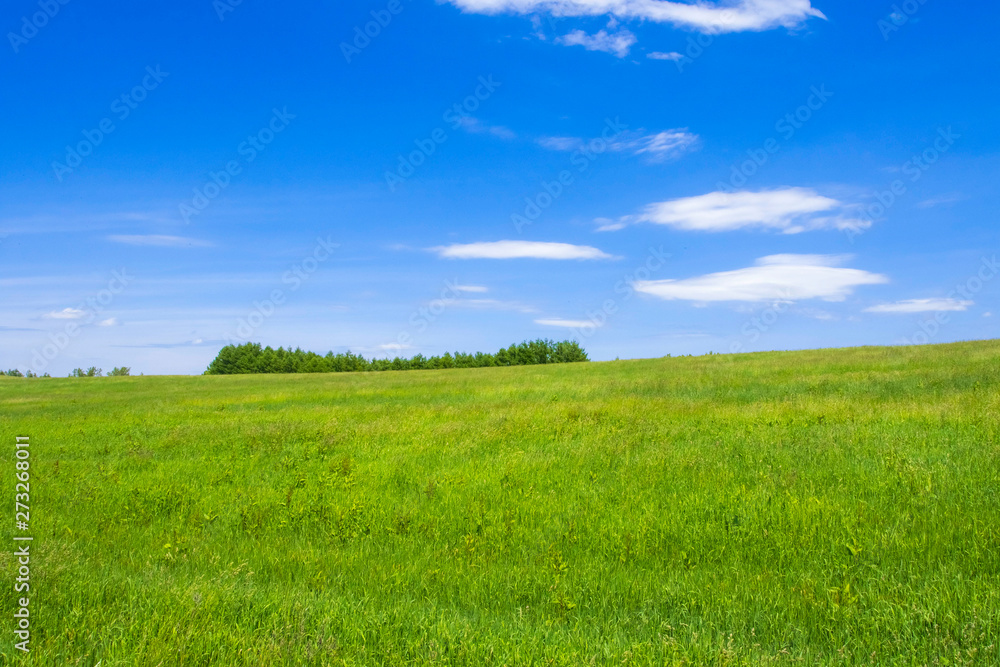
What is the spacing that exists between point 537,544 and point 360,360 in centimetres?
10848

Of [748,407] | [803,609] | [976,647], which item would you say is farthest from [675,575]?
[748,407]

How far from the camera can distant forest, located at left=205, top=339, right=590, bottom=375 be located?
10462cm

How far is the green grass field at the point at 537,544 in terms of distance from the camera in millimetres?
4645

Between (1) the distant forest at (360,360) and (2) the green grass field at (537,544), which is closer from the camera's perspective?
(2) the green grass field at (537,544)

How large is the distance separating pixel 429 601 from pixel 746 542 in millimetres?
3877

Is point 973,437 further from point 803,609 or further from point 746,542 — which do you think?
point 803,609

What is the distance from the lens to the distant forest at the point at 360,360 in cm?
10462

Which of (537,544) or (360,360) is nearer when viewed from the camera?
(537,544)

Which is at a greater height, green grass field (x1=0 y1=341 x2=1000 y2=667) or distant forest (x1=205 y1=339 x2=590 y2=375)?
distant forest (x1=205 y1=339 x2=590 y2=375)

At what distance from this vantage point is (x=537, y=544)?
720 cm

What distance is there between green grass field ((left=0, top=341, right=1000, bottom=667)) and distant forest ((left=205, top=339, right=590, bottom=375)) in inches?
3273

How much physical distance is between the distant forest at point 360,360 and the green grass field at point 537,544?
83.1m

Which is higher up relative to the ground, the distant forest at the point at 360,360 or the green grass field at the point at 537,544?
the distant forest at the point at 360,360

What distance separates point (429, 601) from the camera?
5.75m
